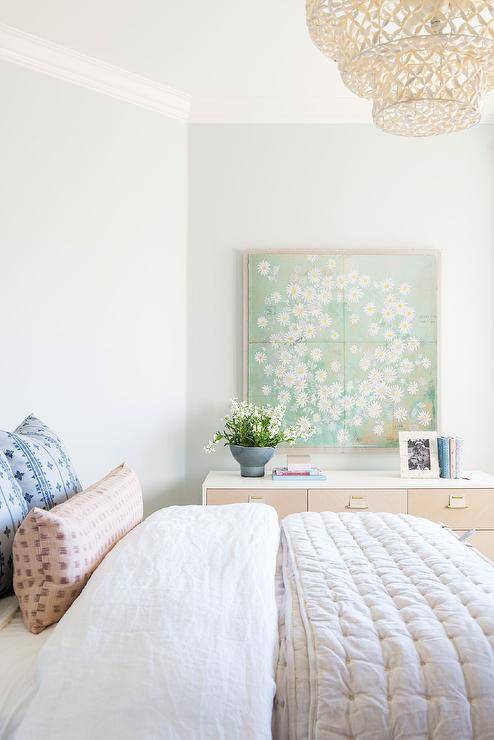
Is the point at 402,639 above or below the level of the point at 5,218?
below

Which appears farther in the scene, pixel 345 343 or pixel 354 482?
pixel 345 343

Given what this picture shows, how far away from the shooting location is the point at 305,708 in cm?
111

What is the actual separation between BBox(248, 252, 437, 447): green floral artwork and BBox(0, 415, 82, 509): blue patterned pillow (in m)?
1.73

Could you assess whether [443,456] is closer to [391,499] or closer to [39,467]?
[391,499]

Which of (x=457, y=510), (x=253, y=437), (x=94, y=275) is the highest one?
(x=94, y=275)

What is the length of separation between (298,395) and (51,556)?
226 centimetres

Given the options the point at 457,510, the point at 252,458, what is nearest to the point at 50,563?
the point at 252,458

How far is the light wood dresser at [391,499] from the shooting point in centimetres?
308

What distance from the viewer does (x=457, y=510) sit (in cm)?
310

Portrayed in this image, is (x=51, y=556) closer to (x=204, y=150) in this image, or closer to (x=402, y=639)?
(x=402, y=639)

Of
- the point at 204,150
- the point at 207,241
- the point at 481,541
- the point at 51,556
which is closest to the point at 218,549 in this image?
the point at 51,556

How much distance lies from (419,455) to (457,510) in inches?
Answer: 13.5

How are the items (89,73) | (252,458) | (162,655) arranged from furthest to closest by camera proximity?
(252,458) → (89,73) → (162,655)

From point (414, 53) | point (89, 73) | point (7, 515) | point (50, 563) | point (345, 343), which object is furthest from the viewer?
point (345, 343)
